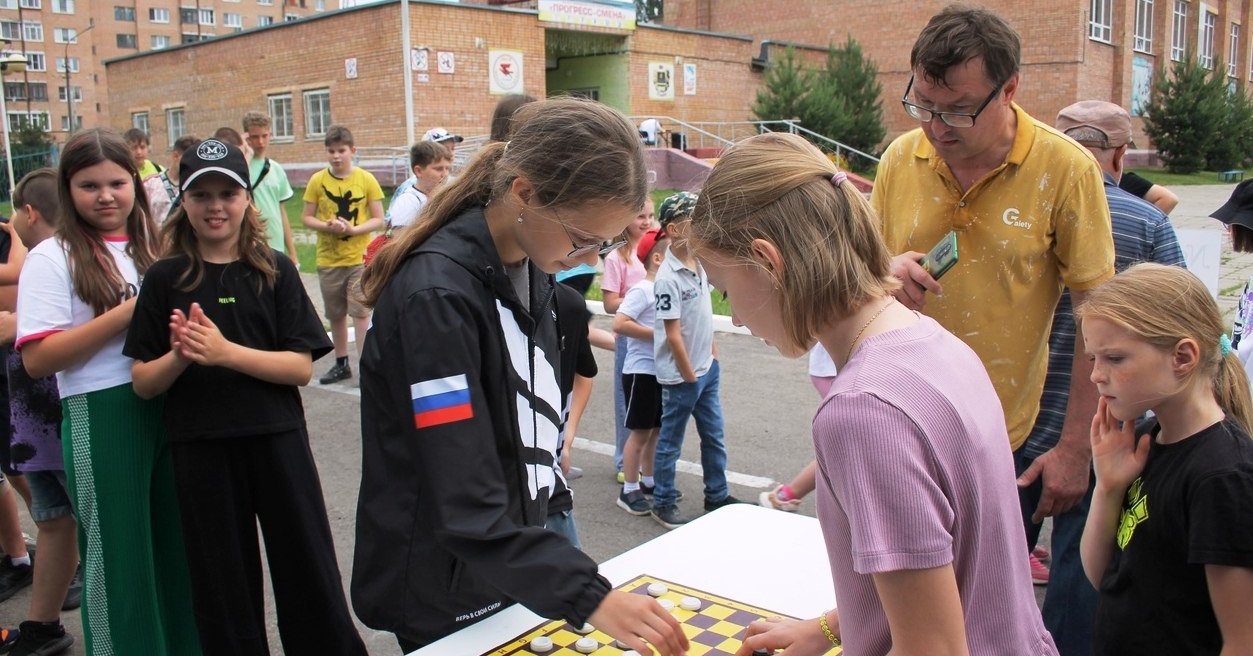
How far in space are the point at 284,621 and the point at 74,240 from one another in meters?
1.37

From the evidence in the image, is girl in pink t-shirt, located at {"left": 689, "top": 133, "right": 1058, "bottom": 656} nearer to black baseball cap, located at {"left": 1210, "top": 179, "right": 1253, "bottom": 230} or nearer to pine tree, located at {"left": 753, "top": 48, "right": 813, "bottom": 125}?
black baseball cap, located at {"left": 1210, "top": 179, "right": 1253, "bottom": 230}

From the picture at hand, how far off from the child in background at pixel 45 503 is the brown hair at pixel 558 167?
7.22 ft

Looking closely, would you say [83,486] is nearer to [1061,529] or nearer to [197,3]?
[1061,529]

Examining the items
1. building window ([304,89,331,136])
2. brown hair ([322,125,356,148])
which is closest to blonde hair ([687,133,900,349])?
brown hair ([322,125,356,148])

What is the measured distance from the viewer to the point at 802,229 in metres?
1.37

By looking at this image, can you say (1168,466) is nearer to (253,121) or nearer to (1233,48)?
(253,121)

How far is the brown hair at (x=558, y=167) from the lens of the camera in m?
1.81

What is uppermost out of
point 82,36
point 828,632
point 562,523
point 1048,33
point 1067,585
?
point 82,36

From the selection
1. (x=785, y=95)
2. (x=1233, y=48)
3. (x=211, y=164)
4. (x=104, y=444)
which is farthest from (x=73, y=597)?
(x=1233, y=48)

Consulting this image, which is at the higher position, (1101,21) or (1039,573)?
(1101,21)

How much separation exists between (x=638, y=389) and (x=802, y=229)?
3666 millimetres

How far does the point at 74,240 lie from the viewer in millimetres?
3051

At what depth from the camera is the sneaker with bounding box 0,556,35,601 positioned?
407cm

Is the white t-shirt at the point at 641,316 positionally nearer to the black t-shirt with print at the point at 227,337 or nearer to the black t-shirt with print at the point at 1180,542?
the black t-shirt with print at the point at 227,337
